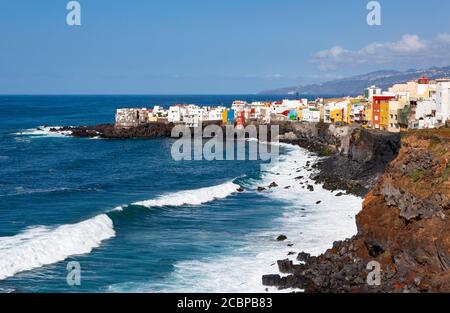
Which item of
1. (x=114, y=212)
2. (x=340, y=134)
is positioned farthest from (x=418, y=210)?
(x=340, y=134)

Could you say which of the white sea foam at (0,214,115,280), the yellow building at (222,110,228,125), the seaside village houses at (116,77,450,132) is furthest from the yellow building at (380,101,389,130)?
the yellow building at (222,110,228,125)

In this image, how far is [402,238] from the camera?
22.1 m

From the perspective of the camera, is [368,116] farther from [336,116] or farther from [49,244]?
[49,244]

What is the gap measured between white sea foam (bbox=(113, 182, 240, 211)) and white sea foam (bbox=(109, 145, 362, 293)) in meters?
3.30

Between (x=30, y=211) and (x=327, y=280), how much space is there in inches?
830

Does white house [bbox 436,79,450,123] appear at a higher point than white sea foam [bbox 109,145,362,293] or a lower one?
higher

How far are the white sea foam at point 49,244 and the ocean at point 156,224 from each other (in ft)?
0.16

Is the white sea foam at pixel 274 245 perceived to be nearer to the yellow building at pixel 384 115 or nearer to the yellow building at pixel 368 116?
the yellow building at pixel 384 115

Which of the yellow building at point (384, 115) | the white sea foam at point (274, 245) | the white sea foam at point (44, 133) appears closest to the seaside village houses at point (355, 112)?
the yellow building at point (384, 115)

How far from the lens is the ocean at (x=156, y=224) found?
23.7m

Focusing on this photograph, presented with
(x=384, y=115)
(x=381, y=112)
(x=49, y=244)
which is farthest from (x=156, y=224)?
(x=381, y=112)

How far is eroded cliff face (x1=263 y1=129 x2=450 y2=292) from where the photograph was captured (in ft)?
66.3

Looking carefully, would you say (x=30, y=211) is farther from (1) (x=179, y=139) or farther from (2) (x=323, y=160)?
(1) (x=179, y=139)

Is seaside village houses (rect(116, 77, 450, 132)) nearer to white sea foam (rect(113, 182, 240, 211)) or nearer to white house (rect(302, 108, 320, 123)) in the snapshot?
white house (rect(302, 108, 320, 123))
